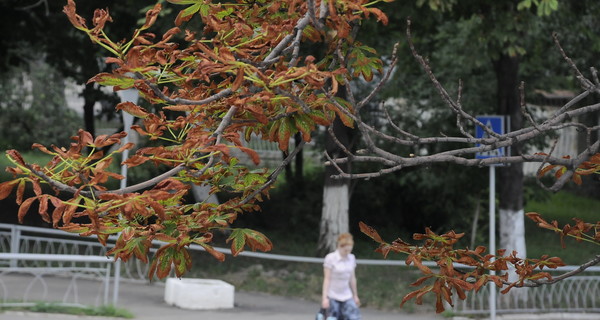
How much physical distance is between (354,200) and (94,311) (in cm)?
1136

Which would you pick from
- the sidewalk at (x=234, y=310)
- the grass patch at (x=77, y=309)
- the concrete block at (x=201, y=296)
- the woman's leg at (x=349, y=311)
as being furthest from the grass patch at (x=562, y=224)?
the woman's leg at (x=349, y=311)

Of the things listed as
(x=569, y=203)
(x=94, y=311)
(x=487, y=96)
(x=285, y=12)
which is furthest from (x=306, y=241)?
(x=285, y=12)

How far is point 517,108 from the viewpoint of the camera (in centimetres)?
1570

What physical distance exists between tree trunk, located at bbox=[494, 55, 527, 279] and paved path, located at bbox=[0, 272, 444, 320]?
6.36 feet

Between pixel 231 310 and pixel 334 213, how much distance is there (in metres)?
4.00

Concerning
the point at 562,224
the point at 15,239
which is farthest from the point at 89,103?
the point at 562,224

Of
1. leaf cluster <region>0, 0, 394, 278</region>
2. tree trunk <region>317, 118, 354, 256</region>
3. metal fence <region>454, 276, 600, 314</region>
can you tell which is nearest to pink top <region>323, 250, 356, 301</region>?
metal fence <region>454, 276, 600, 314</region>

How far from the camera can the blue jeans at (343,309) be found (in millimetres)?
10664

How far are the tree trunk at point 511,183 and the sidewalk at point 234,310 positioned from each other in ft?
6.17

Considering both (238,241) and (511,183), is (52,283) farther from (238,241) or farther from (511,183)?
(238,241)

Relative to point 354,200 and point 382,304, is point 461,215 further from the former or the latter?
point 382,304

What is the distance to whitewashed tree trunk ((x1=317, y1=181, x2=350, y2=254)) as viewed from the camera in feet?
58.1

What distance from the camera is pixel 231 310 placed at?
14.3 m

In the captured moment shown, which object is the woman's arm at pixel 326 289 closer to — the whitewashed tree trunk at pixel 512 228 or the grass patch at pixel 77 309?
the grass patch at pixel 77 309
